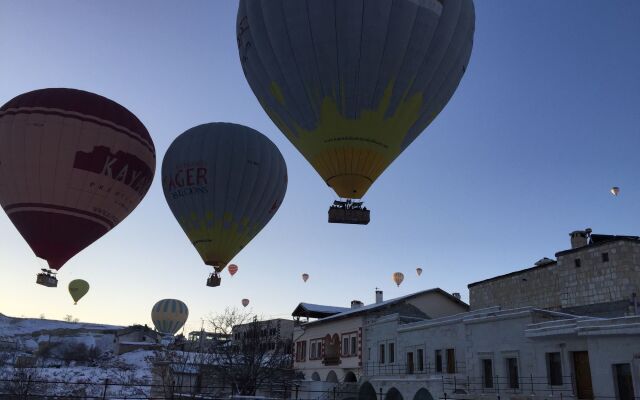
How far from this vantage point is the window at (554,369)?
24.2 m

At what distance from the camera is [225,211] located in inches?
1013

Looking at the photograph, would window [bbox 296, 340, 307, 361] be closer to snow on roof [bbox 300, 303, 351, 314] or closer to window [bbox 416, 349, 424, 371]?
snow on roof [bbox 300, 303, 351, 314]

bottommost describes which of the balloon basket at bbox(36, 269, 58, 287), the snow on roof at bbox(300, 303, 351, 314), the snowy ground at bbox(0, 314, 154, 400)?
the snowy ground at bbox(0, 314, 154, 400)

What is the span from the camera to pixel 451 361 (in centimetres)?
3116

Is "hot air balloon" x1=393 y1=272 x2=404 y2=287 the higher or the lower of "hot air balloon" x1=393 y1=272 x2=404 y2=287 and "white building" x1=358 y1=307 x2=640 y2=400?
the higher

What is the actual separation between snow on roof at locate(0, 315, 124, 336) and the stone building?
134310 millimetres

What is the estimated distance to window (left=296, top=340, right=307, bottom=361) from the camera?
4941cm

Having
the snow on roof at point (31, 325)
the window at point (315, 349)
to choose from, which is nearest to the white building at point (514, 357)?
the window at point (315, 349)

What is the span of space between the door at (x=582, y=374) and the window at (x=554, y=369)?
0.86m

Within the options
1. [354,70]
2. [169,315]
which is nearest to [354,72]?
[354,70]

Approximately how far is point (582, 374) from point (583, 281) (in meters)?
14.0

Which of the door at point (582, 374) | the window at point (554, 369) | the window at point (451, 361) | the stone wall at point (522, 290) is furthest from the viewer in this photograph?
the stone wall at point (522, 290)

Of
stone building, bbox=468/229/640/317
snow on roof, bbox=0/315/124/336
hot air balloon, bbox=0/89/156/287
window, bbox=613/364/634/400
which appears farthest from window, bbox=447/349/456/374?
snow on roof, bbox=0/315/124/336

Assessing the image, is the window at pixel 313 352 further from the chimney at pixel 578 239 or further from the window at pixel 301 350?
the chimney at pixel 578 239
